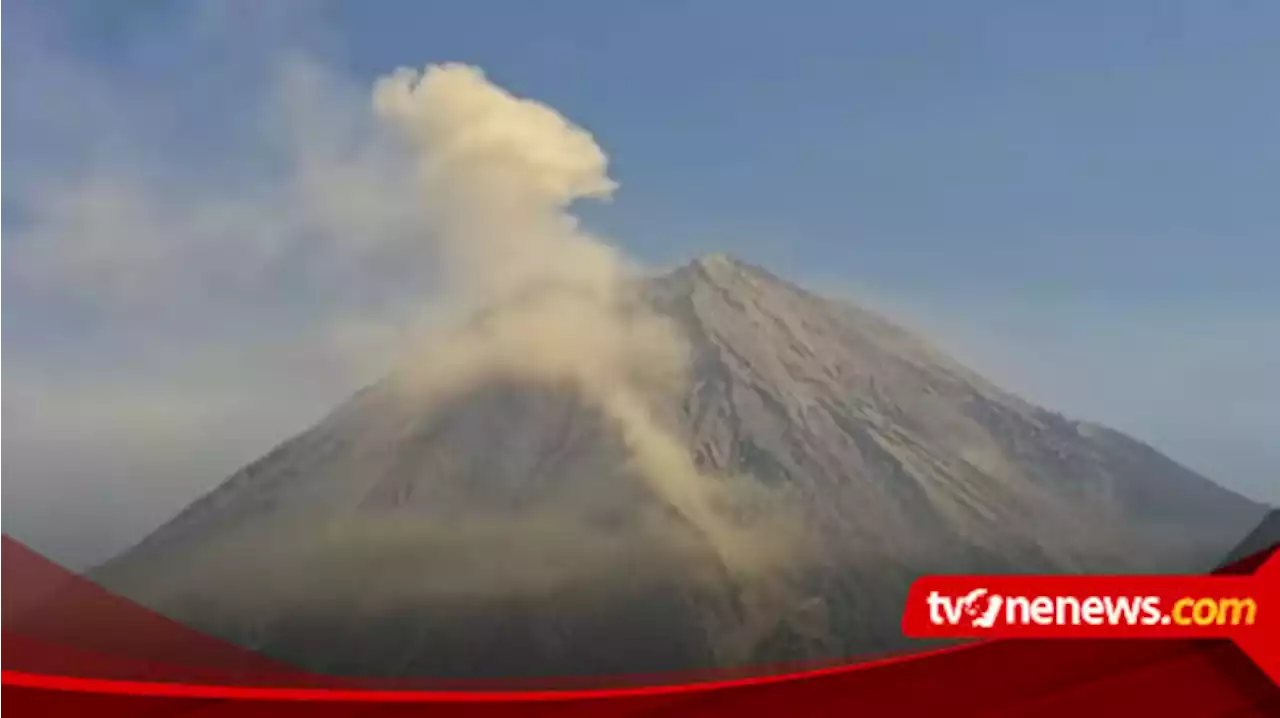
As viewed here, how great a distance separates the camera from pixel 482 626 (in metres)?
36.7

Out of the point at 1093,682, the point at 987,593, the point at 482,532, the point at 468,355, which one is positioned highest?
the point at 468,355

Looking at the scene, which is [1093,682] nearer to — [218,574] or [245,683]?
[245,683]

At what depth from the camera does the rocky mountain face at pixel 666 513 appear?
26.4m

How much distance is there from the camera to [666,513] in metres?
55.4

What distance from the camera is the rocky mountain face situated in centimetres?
2638

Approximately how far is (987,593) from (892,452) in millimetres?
39500

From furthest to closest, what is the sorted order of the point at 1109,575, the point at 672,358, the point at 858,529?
the point at 672,358
the point at 858,529
the point at 1109,575

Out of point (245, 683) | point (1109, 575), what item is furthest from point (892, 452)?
point (245, 683)

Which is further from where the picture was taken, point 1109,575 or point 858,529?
point 858,529
